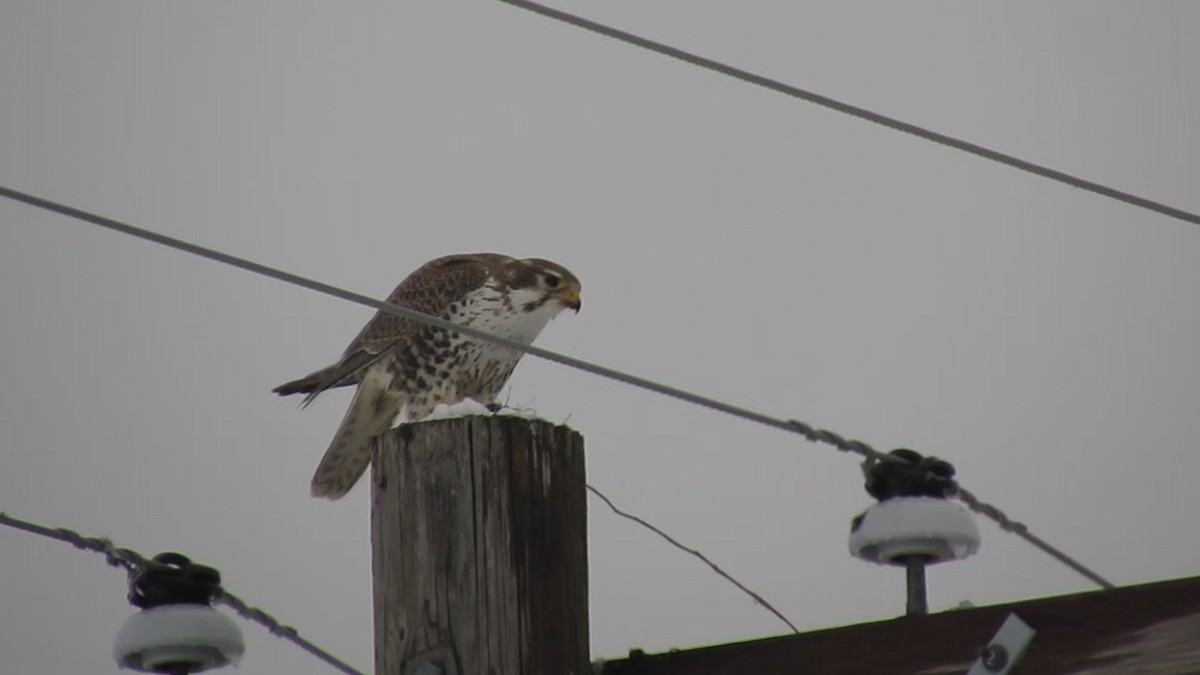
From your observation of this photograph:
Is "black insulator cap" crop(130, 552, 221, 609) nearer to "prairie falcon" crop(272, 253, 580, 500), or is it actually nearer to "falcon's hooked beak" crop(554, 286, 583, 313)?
"prairie falcon" crop(272, 253, 580, 500)

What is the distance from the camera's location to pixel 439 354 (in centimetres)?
702

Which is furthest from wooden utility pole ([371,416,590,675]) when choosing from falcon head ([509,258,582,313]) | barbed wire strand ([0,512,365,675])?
falcon head ([509,258,582,313])

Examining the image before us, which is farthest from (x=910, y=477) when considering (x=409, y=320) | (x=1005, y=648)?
(x=409, y=320)

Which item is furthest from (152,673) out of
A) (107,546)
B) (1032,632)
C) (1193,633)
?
(1193,633)

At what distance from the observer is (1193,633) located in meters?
2.42

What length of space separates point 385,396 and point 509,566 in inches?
172

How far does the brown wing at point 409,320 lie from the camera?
23.5 feet

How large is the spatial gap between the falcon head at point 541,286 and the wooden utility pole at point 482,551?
403cm

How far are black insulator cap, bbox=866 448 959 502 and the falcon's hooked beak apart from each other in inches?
159

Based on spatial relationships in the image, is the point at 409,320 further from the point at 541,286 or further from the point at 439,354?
the point at 541,286

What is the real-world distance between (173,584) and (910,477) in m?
1.30

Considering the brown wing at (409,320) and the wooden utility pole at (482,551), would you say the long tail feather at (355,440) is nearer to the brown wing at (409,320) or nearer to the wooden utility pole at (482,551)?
the brown wing at (409,320)

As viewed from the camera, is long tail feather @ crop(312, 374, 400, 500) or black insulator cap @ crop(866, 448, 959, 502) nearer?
black insulator cap @ crop(866, 448, 959, 502)

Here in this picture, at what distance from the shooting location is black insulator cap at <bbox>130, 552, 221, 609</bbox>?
129 inches
